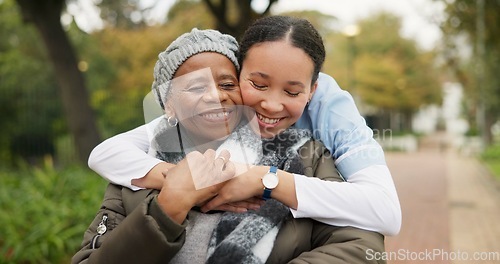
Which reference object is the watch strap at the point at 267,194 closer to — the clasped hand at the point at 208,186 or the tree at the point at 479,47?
the clasped hand at the point at 208,186

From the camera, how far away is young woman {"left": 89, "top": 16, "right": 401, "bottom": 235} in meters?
1.46

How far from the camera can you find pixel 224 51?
1.55 meters

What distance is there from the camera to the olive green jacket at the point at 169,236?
1.32 m

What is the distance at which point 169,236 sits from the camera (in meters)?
1.33

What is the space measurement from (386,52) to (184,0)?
24.0 meters

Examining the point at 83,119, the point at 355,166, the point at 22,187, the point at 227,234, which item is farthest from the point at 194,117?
the point at 83,119

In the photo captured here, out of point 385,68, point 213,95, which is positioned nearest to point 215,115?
point 213,95

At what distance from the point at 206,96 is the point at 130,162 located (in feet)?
1.04

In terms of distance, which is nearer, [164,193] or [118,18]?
[164,193]

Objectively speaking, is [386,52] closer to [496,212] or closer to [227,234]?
[496,212]

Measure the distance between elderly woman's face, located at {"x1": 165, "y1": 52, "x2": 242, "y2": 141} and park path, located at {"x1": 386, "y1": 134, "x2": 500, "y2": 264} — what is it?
3.33 ft

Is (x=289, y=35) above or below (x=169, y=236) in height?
above

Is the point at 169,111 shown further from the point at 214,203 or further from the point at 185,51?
the point at 214,203

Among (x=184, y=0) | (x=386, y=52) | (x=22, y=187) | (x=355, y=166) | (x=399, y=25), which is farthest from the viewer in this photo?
(x=399, y=25)
